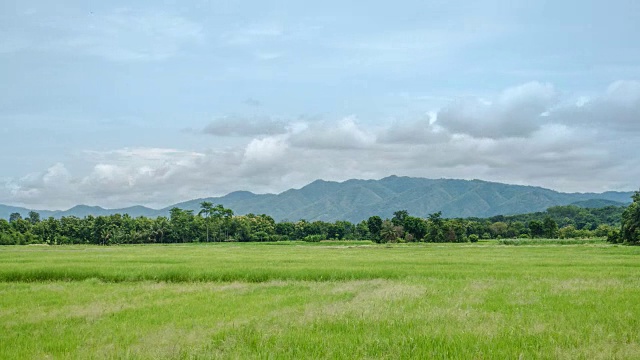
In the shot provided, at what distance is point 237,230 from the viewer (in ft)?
393

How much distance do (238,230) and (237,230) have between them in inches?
10.2

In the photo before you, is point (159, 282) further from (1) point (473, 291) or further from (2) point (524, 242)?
(2) point (524, 242)

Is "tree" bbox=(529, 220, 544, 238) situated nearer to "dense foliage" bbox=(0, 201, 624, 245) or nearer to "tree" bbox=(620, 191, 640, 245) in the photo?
"dense foliage" bbox=(0, 201, 624, 245)

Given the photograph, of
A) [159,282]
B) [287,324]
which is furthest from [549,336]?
[159,282]

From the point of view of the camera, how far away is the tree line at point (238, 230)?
100375 millimetres

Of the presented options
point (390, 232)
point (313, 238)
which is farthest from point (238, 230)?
point (390, 232)

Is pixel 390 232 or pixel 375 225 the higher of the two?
pixel 375 225

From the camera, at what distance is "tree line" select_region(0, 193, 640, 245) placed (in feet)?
329

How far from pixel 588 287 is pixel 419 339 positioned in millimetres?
12362

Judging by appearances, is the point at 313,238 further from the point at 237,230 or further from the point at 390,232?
the point at 390,232

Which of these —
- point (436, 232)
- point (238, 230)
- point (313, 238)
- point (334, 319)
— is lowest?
point (313, 238)

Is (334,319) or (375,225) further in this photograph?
(375,225)

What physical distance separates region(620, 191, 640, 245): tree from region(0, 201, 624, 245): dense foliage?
3271 cm

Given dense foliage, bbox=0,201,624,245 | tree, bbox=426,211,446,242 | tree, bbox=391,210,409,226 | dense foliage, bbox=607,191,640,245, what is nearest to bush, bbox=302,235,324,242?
dense foliage, bbox=0,201,624,245
